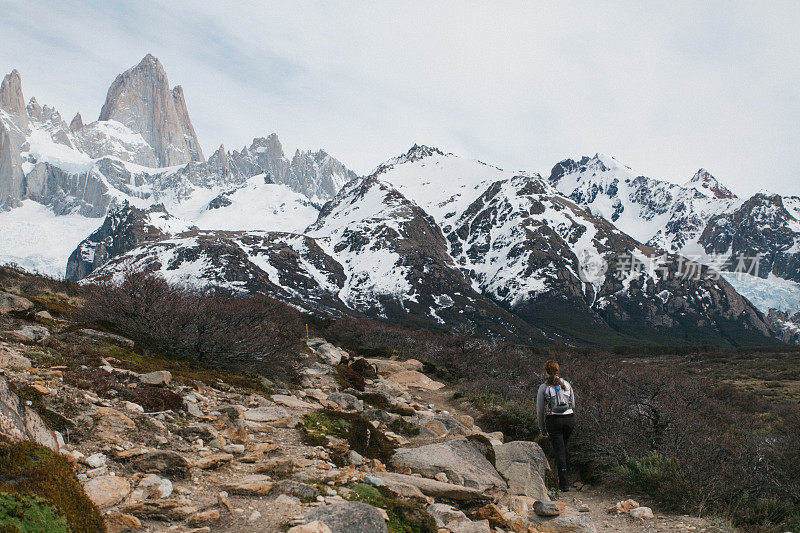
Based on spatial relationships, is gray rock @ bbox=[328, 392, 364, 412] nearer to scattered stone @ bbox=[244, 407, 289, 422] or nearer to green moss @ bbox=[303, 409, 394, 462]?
green moss @ bbox=[303, 409, 394, 462]

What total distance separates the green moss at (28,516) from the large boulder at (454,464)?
5570 millimetres

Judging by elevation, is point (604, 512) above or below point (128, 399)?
below

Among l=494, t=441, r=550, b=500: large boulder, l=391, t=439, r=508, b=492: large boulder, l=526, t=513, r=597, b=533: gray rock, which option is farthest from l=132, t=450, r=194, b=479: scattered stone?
l=494, t=441, r=550, b=500: large boulder

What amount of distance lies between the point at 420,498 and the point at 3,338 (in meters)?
8.91

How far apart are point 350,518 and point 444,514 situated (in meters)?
1.71

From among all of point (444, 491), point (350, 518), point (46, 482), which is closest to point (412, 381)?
point (444, 491)

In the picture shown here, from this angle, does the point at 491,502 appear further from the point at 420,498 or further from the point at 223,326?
the point at 223,326

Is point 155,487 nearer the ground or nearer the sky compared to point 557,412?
nearer the ground

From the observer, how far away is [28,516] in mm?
3166

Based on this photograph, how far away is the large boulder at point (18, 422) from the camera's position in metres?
3.95

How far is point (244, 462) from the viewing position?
21.8ft

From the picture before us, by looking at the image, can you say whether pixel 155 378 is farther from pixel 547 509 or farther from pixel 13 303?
pixel 13 303

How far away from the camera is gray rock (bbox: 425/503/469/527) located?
19.6ft

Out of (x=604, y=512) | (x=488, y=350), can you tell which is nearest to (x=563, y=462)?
(x=604, y=512)
